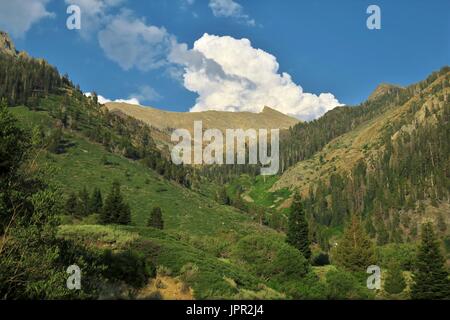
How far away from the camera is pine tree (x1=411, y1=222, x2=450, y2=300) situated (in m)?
48.3

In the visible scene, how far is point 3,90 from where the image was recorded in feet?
485

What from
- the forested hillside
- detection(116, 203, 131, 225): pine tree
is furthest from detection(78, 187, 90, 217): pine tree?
detection(116, 203, 131, 225): pine tree

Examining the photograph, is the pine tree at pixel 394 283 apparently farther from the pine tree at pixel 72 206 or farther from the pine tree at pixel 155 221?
the pine tree at pixel 72 206

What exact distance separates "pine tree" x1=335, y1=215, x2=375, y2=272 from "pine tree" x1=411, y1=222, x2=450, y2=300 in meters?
13.8

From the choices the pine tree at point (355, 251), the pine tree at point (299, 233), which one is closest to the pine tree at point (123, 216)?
the pine tree at point (299, 233)

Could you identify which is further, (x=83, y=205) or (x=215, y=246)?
(x=83, y=205)

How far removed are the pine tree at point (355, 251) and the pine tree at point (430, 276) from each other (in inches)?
545

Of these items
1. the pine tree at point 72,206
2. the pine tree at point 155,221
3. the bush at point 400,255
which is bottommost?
the bush at point 400,255

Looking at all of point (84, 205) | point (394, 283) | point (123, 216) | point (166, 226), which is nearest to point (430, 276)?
point (394, 283)

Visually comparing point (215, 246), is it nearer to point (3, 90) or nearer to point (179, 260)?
point (179, 260)

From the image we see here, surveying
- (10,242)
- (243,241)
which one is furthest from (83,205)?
(10,242)

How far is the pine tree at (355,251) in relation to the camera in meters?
64.2
